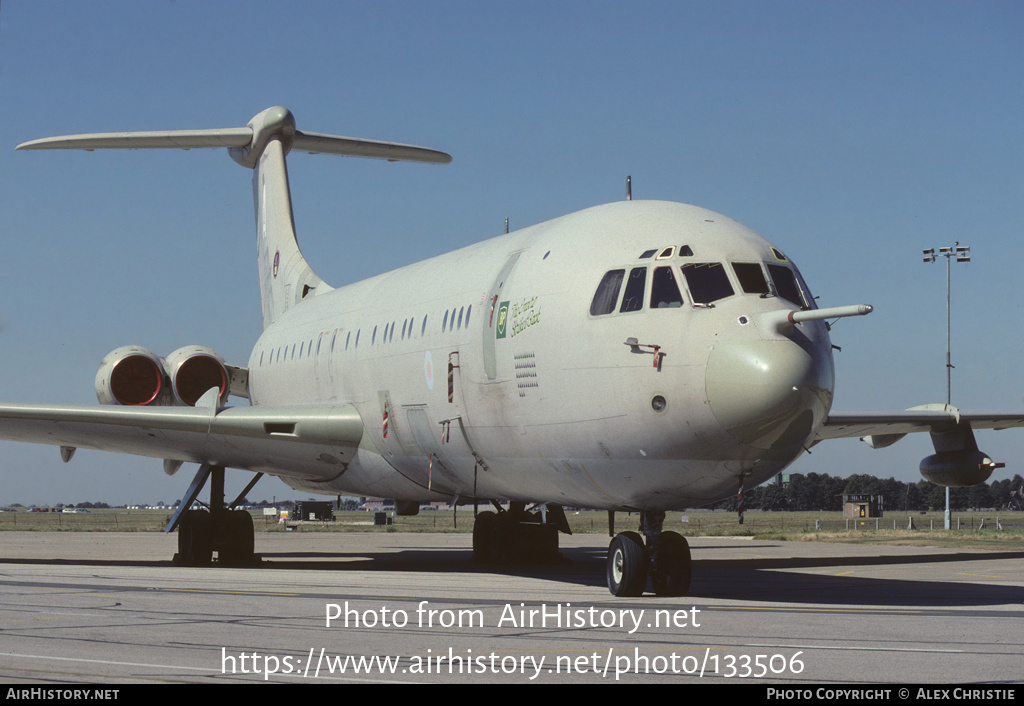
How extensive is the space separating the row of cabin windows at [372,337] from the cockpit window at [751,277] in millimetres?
4633

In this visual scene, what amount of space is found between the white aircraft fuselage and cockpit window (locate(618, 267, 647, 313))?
2 cm

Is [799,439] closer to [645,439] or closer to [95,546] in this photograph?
[645,439]

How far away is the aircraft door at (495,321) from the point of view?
51.7 ft

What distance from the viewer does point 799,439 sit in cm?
1268

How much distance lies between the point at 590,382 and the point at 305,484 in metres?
11.6

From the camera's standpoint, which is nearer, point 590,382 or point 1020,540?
point 590,382

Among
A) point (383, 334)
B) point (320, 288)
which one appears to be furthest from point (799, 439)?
point (320, 288)

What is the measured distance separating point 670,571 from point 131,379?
13943 millimetres

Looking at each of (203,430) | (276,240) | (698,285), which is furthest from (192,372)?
(698,285)

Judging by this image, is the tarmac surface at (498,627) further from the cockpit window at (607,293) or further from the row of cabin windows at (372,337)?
the row of cabin windows at (372,337)

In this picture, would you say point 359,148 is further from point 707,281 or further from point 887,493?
point 887,493

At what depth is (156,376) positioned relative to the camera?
963 inches

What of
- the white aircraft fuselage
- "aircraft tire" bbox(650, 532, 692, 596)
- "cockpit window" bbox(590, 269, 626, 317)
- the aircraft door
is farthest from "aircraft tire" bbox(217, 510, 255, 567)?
"cockpit window" bbox(590, 269, 626, 317)

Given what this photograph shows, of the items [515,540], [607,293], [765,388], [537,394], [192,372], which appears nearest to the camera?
[765,388]
